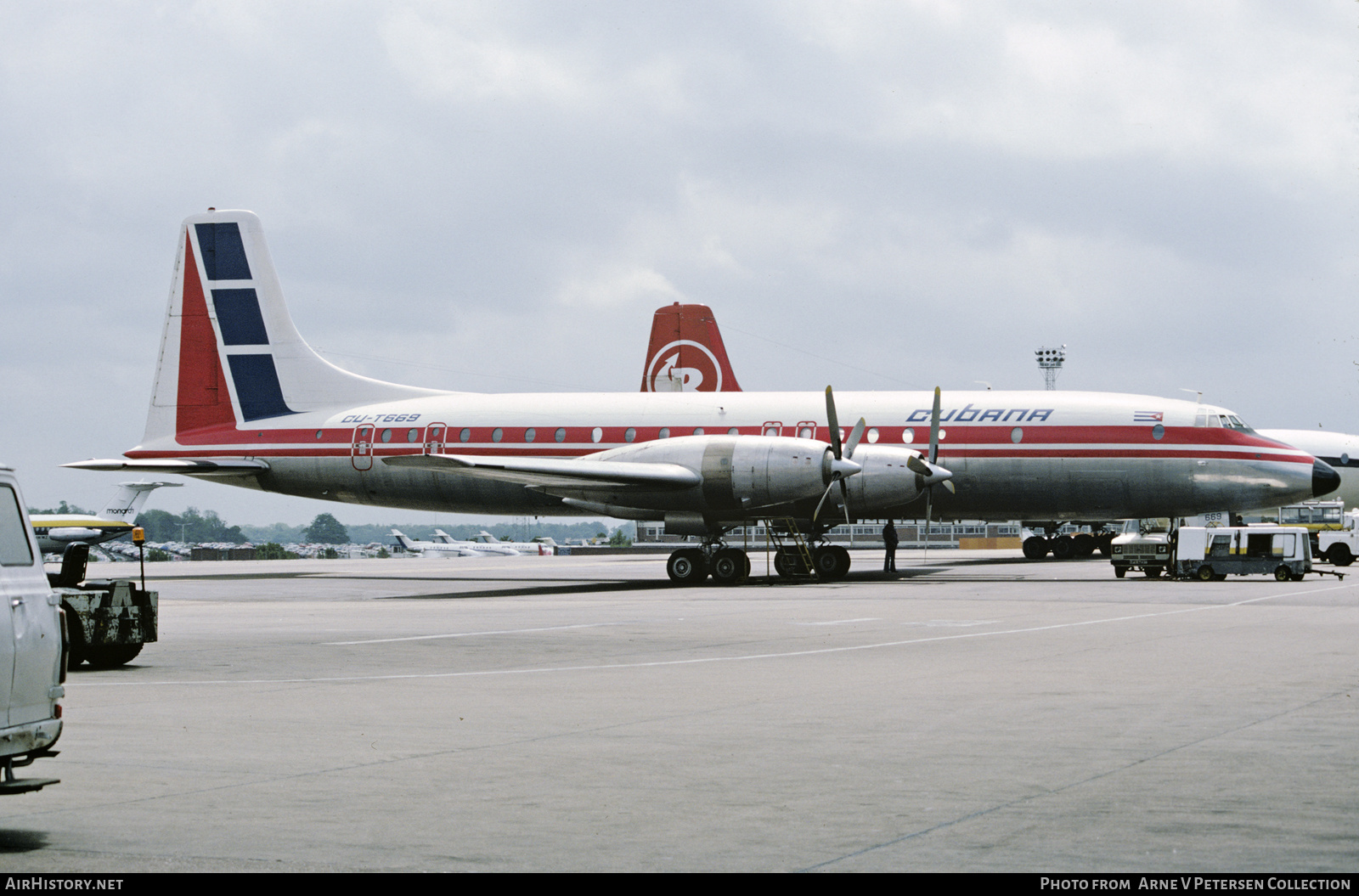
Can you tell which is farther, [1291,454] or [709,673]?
[1291,454]

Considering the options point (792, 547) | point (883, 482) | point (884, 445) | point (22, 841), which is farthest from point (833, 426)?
point (22, 841)

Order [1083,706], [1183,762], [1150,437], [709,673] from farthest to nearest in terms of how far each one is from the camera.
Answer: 1. [1150,437]
2. [709,673]
3. [1083,706]
4. [1183,762]

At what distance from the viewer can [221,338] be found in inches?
1753

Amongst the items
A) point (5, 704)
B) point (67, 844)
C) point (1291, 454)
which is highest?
point (1291, 454)

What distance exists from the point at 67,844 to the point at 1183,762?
6.87 metres

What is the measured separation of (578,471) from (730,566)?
15.9 ft

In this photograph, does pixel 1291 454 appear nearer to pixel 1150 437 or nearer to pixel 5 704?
pixel 1150 437

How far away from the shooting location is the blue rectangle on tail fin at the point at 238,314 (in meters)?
44.6

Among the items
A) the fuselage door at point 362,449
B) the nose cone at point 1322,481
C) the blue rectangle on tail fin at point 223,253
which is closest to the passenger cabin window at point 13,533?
the fuselage door at point 362,449

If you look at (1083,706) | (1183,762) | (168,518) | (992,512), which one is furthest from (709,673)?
(168,518)

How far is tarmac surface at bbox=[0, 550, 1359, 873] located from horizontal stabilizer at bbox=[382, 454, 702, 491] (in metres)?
12.1

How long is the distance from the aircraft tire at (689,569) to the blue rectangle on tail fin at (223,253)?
1866cm

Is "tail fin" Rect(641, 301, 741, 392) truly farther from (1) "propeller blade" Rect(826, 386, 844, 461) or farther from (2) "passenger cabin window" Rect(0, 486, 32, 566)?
(2) "passenger cabin window" Rect(0, 486, 32, 566)
